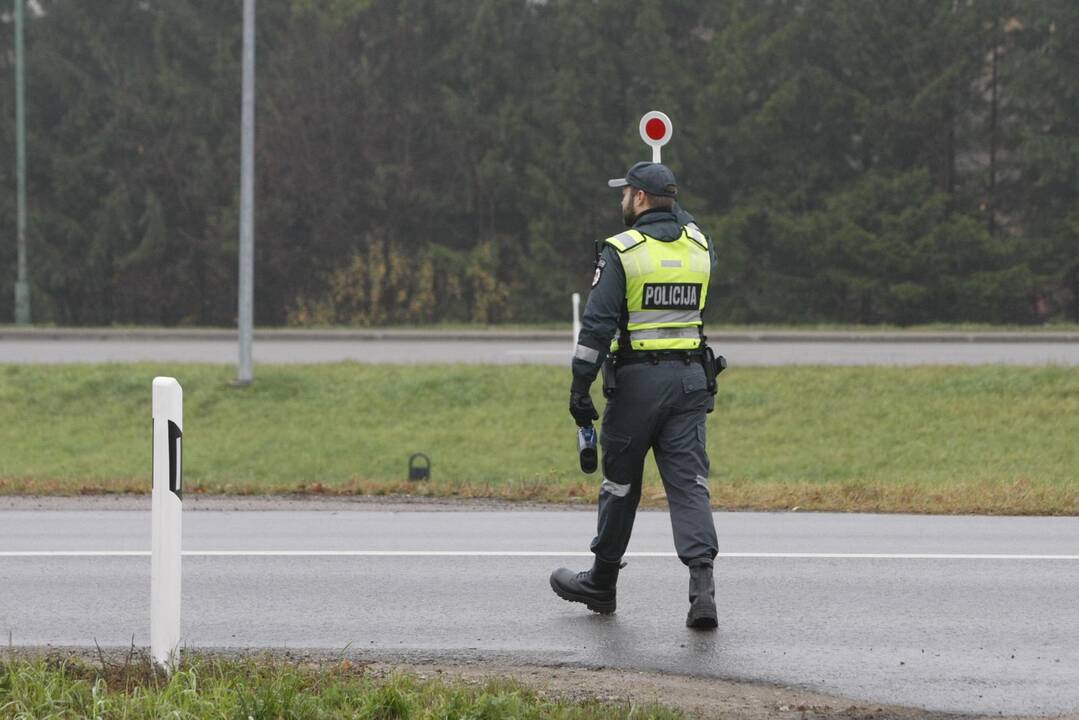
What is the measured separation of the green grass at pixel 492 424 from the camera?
1573 cm

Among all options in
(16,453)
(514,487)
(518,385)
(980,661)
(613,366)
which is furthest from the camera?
(518,385)

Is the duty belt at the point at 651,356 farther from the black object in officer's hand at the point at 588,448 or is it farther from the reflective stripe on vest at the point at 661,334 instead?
the black object in officer's hand at the point at 588,448

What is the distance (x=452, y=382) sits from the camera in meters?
19.1

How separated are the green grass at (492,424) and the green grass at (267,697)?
25.0ft

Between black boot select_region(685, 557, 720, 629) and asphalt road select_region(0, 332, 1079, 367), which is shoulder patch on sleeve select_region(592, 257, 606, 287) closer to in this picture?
black boot select_region(685, 557, 720, 629)

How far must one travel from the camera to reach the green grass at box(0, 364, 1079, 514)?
1573 cm

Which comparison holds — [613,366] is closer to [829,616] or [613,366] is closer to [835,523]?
[829,616]

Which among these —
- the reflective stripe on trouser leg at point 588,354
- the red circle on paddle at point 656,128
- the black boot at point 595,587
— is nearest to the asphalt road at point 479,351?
the red circle on paddle at point 656,128

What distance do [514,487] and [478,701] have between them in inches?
287

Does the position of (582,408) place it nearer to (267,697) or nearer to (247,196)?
(267,697)

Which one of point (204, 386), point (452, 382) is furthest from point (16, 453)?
point (452, 382)

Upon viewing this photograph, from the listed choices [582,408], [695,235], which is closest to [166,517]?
[582,408]

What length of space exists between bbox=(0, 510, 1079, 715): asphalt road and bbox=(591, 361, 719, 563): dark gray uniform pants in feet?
1.54

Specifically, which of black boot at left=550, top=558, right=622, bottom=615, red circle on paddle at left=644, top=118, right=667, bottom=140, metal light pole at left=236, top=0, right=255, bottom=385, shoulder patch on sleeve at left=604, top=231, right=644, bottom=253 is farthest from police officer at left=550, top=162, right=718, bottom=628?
metal light pole at left=236, top=0, right=255, bottom=385
